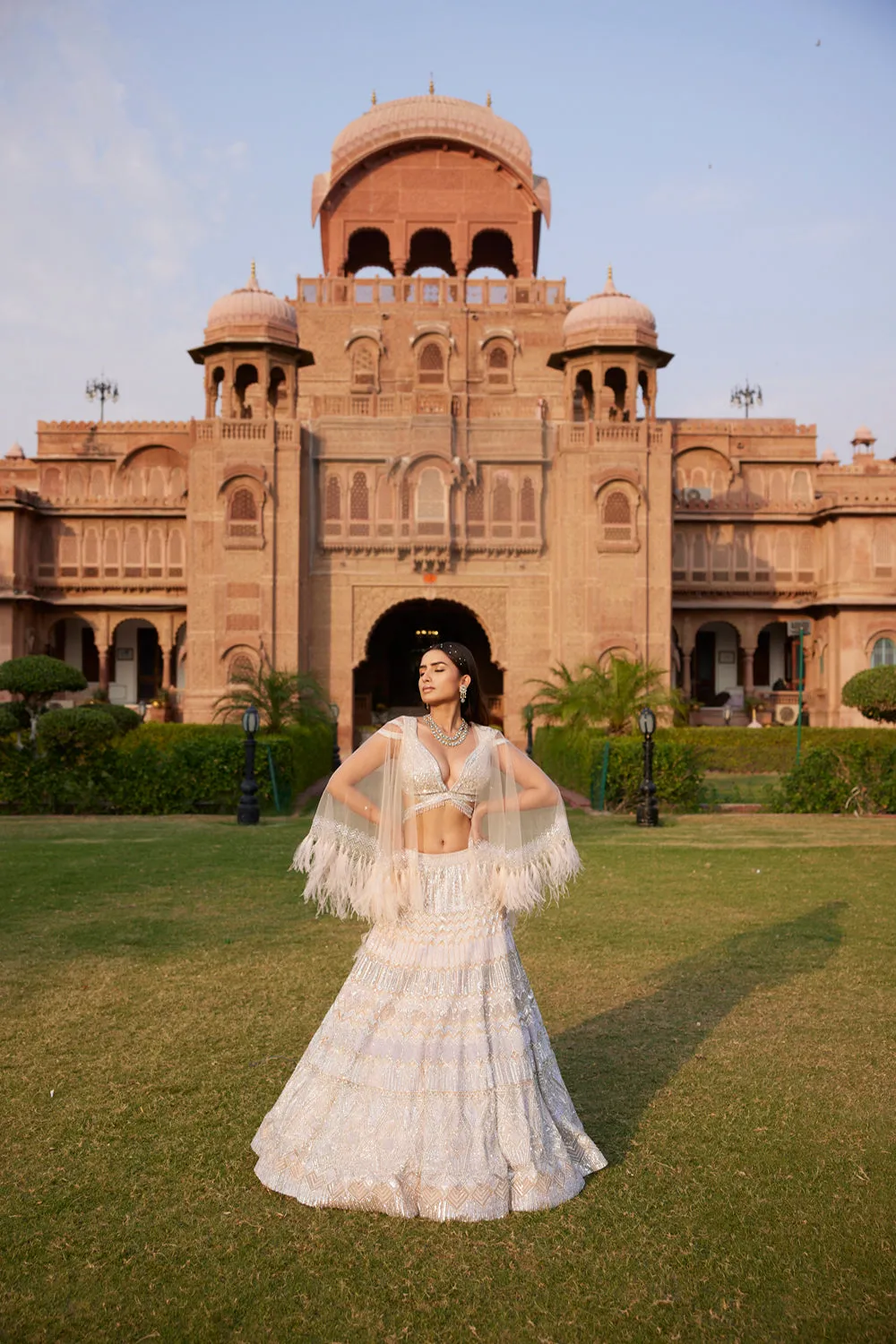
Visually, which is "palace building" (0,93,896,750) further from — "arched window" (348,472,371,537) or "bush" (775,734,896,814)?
"bush" (775,734,896,814)

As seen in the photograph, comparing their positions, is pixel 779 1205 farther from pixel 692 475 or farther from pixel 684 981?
pixel 692 475

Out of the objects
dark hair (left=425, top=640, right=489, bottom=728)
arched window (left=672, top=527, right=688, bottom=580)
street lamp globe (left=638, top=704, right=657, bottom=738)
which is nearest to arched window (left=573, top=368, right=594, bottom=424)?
arched window (left=672, top=527, right=688, bottom=580)

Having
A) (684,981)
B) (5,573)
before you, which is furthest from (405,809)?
(5,573)

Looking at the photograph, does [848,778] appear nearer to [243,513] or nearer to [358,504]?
[358,504]

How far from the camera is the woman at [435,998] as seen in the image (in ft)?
12.8

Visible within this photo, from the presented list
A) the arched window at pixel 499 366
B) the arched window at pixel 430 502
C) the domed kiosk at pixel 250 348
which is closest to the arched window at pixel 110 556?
the domed kiosk at pixel 250 348

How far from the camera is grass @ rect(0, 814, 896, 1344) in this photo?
10.8 ft

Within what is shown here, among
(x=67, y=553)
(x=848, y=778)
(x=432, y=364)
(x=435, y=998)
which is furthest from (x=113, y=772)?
(x=432, y=364)

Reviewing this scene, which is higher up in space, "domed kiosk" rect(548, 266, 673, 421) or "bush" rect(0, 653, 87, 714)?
"domed kiosk" rect(548, 266, 673, 421)

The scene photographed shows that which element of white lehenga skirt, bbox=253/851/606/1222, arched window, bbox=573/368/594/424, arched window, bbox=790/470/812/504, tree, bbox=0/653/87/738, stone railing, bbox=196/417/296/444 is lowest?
white lehenga skirt, bbox=253/851/606/1222

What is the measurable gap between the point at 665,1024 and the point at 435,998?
7.58 feet

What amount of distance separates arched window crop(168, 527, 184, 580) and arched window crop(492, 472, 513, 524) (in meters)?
9.93

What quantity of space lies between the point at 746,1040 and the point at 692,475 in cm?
3291

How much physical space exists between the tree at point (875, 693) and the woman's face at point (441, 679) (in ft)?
71.6
